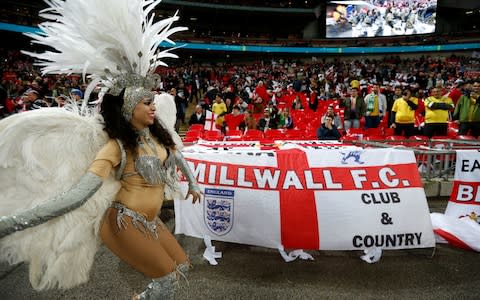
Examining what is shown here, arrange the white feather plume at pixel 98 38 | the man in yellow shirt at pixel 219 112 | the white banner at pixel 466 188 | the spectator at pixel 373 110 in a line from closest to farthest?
the white feather plume at pixel 98 38, the white banner at pixel 466 188, the spectator at pixel 373 110, the man in yellow shirt at pixel 219 112

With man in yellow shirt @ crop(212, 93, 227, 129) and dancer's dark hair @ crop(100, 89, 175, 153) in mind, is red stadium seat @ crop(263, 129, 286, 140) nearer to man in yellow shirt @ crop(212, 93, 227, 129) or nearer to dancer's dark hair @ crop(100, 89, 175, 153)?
man in yellow shirt @ crop(212, 93, 227, 129)

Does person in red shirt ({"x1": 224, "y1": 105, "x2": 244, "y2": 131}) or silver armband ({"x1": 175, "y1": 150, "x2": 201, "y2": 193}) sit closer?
silver armband ({"x1": 175, "y1": 150, "x2": 201, "y2": 193})

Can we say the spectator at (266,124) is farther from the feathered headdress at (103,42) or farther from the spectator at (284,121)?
the feathered headdress at (103,42)

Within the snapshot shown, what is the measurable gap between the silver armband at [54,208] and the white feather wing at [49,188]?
0.63 feet

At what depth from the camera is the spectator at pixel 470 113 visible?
26.2 ft

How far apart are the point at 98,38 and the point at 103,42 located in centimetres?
4

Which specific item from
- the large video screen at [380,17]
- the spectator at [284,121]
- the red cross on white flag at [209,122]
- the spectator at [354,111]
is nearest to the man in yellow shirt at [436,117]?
the spectator at [354,111]

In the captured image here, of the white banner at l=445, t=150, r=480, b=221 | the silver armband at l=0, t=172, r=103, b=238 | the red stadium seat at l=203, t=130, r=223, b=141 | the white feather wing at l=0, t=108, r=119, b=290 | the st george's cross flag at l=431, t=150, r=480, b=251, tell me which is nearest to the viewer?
the silver armband at l=0, t=172, r=103, b=238

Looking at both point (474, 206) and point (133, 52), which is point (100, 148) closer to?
point (133, 52)

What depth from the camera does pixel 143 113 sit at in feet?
7.02

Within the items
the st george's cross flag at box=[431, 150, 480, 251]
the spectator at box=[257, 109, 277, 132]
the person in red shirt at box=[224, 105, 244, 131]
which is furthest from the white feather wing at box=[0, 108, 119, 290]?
the person in red shirt at box=[224, 105, 244, 131]

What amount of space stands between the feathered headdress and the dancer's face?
76 mm

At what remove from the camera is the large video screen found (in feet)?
116

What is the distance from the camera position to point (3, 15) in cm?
2489
